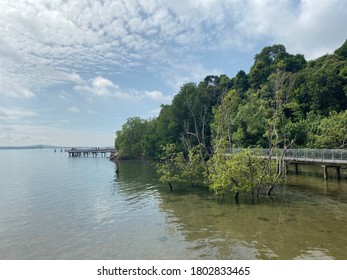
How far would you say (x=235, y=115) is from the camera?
5600 centimetres

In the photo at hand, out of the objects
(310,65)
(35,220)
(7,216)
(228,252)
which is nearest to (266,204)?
(228,252)

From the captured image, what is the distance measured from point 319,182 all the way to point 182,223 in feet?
63.1

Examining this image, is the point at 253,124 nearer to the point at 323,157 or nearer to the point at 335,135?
the point at 335,135

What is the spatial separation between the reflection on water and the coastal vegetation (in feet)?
8.78

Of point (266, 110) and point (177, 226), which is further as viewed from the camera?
point (266, 110)

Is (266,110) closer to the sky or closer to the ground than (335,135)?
closer to the sky

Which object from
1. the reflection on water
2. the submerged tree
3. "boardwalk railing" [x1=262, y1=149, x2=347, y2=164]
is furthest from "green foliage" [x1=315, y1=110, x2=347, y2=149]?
the submerged tree

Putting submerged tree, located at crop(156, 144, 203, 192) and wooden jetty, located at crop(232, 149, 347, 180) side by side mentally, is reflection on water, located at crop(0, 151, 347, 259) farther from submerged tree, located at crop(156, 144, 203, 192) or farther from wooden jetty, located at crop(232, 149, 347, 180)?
wooden jetty, located at crop(232, 149, 347, 180)

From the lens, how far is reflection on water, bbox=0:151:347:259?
12242mm

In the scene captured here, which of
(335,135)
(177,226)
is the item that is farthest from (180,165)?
(335,135)

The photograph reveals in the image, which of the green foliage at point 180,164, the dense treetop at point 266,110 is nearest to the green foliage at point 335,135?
the dense treetop at point 266,110

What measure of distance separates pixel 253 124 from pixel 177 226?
36.4 m

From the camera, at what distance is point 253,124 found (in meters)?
48.4

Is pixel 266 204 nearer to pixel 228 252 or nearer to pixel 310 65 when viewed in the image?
pixel 228 252
